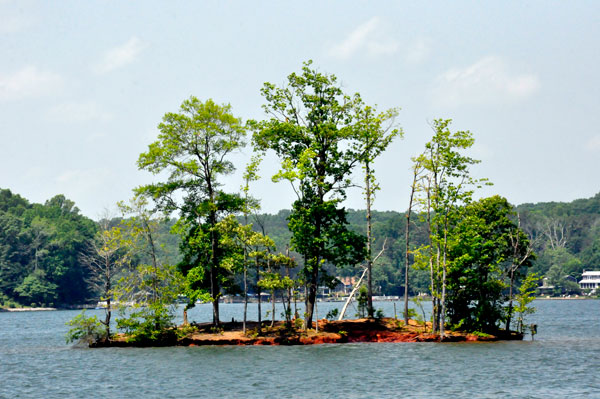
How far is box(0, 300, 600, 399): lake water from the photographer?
40562 millimetres

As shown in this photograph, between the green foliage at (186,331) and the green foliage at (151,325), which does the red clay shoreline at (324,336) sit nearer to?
the green foliage at (186,331)

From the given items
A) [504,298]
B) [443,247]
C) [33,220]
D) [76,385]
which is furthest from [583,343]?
[33,220]

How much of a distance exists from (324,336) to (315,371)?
1436 centimetres

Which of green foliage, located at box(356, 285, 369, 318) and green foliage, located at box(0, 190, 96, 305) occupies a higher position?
green foliage, located at box(0, 190, 96, 305)

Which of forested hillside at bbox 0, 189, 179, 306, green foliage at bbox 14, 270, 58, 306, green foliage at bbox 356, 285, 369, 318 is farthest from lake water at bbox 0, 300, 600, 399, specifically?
forested hillside at bbox 0, 189, 179, 306

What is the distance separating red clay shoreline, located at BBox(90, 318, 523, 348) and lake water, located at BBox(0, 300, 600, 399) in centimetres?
176

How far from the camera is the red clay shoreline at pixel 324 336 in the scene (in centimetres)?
6169

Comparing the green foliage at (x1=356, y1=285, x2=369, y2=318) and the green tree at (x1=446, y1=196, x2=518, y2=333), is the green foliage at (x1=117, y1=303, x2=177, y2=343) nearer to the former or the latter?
the green foliage at (x1=356, y1=285, x2=369, y2=318)

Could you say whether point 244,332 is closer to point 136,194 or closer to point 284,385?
point 136,194

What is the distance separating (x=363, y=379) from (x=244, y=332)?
20146 mm

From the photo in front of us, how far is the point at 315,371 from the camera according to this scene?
4725cm

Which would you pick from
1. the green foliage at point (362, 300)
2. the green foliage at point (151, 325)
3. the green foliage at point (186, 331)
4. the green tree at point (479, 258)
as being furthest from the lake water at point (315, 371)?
the green foliage at point (362, 300)

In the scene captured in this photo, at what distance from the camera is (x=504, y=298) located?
63375 mm

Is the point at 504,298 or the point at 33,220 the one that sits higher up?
the point at 33,220
